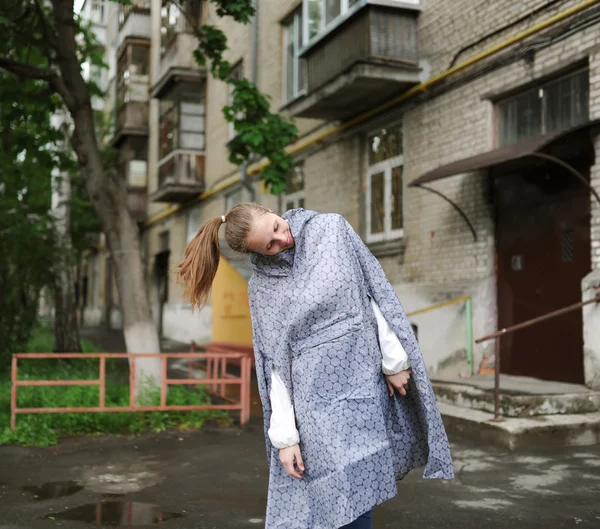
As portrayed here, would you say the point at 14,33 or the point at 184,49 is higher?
the point at 184,49

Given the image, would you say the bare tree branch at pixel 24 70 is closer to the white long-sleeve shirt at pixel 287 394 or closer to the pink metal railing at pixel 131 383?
the pink metal railing at pixel 131 383

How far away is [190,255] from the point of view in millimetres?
2693

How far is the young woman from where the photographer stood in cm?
254

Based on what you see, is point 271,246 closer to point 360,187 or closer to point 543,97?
point 543,97

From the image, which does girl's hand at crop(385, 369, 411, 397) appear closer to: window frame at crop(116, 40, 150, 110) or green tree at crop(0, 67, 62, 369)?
green tree at crop(0, 67, 62, 369)

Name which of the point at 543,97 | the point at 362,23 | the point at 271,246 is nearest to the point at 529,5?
the point at 543,97

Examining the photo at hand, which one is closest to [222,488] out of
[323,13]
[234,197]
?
[323,13]

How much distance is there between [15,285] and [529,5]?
7.88 metres

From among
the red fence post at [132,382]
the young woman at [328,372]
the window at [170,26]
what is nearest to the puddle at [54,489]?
the red fence post at [132,382]

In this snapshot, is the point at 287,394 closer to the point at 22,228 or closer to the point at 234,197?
the point at 22,228

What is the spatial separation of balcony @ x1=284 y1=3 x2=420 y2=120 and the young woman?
26.9ft

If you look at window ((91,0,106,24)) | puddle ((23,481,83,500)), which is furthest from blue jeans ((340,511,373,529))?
window ((91,0,106,24))

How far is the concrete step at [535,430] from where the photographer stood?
6285mm

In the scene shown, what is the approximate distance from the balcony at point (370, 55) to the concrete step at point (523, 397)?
4511mm
